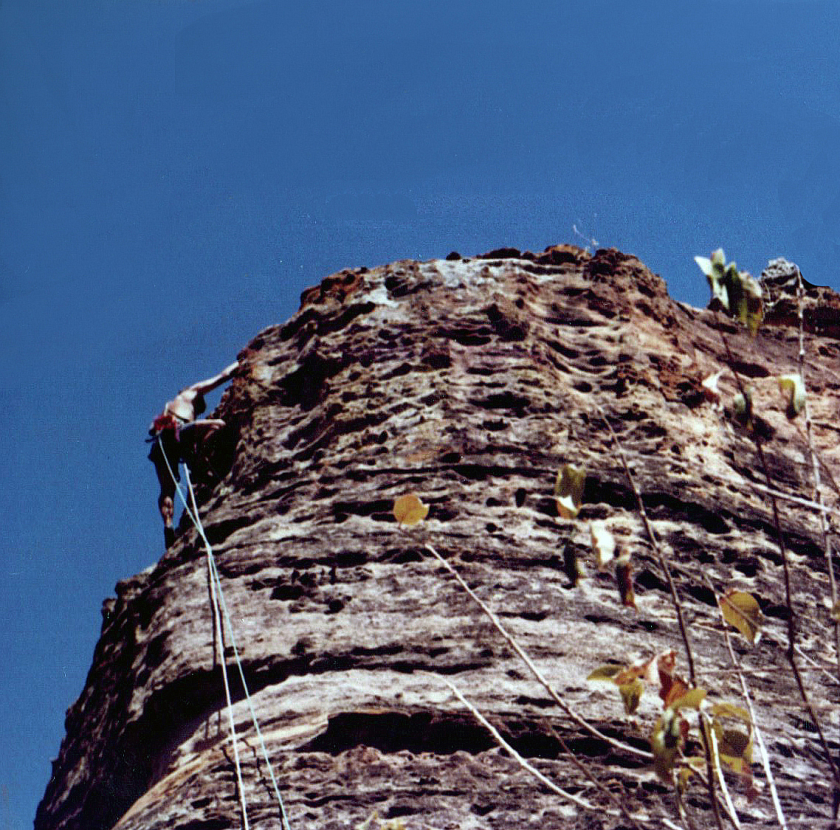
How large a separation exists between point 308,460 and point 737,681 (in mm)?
2624

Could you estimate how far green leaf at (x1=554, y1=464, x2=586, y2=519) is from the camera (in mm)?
2684

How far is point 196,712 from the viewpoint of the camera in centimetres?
463

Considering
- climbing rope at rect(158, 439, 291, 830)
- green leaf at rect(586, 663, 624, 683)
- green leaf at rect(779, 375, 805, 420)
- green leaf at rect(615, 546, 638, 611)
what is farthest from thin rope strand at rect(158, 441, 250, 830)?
green leaf at rect(779, 375, 805, 420)

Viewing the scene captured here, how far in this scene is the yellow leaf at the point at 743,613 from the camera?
105 inches

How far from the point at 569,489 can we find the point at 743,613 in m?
0.57

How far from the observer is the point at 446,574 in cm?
461

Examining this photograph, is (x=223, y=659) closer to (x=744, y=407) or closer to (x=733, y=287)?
(x=744, y=407)

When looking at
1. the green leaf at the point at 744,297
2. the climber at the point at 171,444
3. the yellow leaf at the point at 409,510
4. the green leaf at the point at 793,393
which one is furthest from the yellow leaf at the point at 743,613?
the climber at the point at 171,444

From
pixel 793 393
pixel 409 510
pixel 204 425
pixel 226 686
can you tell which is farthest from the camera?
pixel 204 425

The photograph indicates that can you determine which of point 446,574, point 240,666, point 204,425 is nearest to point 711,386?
point 446,574

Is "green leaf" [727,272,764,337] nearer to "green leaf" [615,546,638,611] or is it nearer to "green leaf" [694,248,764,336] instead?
"green leaf" [694,248,764,336]

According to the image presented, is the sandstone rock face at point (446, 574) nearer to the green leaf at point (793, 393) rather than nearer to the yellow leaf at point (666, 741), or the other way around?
the green leaf at point (793, 393)

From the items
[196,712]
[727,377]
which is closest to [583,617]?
[196,712]

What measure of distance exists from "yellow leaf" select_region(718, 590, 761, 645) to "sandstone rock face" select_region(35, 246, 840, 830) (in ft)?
1.46
